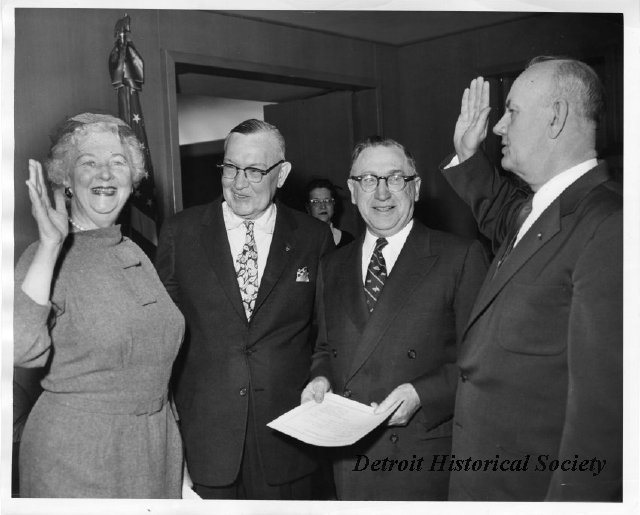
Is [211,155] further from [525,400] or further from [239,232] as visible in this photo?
[525,400]

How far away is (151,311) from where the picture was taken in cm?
214

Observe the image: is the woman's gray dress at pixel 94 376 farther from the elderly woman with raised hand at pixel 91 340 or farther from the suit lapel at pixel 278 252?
the suit lapel at pixel 278 252

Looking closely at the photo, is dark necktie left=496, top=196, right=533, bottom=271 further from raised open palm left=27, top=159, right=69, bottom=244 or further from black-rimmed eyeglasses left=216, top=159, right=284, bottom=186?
raised open palm left=27, top=159, right=69, bottom=244

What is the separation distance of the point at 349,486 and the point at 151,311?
0.92 meters

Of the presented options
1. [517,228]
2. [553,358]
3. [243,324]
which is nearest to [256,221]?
[243,324]

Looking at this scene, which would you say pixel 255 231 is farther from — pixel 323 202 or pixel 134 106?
pixel 323 202

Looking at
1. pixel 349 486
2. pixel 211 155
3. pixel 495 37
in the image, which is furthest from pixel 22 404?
pixel 211 155

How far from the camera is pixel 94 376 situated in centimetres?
201

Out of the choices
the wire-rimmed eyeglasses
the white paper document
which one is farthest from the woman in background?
the white paper document

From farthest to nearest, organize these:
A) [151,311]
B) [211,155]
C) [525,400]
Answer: [211,155] < [151,311] < [525,400]

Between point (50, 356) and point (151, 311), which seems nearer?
point (50, 356)

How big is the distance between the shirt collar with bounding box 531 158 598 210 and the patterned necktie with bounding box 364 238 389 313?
1.98 ft

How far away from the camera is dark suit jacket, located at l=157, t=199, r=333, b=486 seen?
2.47 metres

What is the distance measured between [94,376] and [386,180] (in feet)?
3.90
